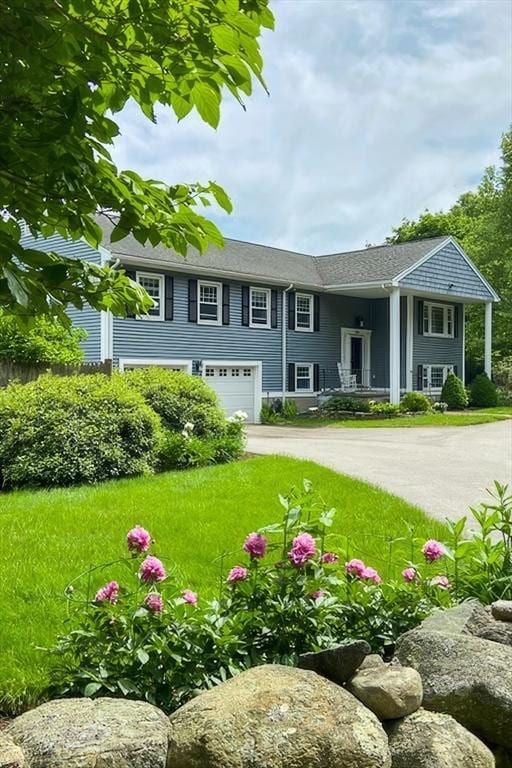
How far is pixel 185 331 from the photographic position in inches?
822

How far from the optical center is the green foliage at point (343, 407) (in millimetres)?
23291

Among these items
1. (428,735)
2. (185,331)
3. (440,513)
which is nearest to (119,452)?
(440,513)

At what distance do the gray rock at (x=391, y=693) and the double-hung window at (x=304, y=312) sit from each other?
73.9ft

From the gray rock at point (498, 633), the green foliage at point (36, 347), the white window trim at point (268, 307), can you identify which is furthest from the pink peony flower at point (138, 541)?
the white window trim at point (268, 307)

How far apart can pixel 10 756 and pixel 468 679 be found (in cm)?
168

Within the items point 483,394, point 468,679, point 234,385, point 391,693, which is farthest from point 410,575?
point 483,394

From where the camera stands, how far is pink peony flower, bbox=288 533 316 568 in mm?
2822

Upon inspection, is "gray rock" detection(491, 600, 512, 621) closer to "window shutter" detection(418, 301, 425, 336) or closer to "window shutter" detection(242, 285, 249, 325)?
"window shutter" detection(242, 285, 249, 325)

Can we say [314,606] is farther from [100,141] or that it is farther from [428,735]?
[100,141]

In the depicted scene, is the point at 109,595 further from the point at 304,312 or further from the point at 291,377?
the point at 304,312

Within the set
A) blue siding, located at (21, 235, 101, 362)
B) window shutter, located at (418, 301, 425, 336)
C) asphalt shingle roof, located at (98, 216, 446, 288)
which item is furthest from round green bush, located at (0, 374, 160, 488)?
window shutter, located at (418, 301, 425, 336)

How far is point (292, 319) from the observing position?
2452 centimetres

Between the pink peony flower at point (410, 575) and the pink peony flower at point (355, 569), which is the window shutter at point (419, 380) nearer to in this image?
the pink peony flower at point (410, 575)

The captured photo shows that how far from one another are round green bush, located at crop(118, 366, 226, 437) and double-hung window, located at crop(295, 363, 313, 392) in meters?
12.7
